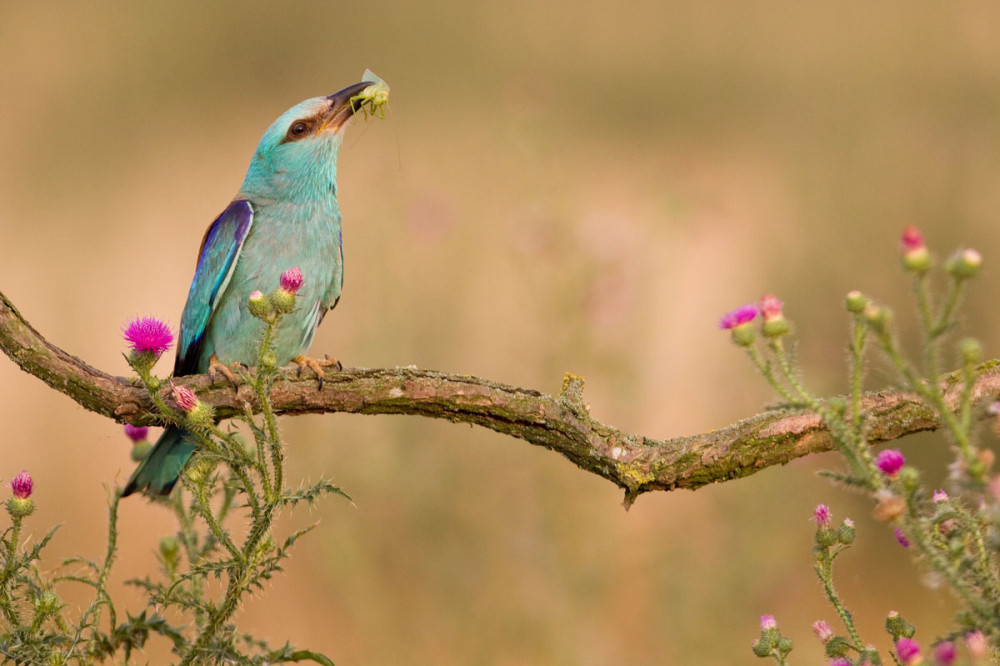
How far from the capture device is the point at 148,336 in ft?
5.96

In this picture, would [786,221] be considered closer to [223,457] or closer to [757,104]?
[757,104]

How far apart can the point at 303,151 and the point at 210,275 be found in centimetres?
49

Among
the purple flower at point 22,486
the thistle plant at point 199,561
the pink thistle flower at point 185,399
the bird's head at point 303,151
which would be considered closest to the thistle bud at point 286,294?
the thistle plant at point 199,561

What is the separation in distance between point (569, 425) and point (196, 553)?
731mm

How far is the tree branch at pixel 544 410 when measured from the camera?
1.87 m

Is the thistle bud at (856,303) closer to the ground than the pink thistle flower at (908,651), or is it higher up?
higher up

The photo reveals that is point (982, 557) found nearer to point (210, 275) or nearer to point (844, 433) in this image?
point (844, 433)

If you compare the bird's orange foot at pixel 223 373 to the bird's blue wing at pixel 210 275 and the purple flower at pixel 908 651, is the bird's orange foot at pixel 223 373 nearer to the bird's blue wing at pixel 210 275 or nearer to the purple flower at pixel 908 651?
the bird's blue wing at pixel 210 275

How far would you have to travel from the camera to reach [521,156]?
3621 mm

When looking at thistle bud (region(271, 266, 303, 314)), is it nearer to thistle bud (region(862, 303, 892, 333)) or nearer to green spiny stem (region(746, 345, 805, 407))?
green spiny stem (region(746, 345, 805, 407))

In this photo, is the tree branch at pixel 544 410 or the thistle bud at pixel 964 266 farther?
the tree branch at pixel 544 410

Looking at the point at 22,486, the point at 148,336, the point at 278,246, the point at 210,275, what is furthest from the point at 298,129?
the point at 22,486

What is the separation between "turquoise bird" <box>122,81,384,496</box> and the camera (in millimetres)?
3025

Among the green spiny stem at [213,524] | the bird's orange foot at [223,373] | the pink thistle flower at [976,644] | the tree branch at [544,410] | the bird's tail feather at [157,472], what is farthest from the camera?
the bird's tail feather at [157,472]
